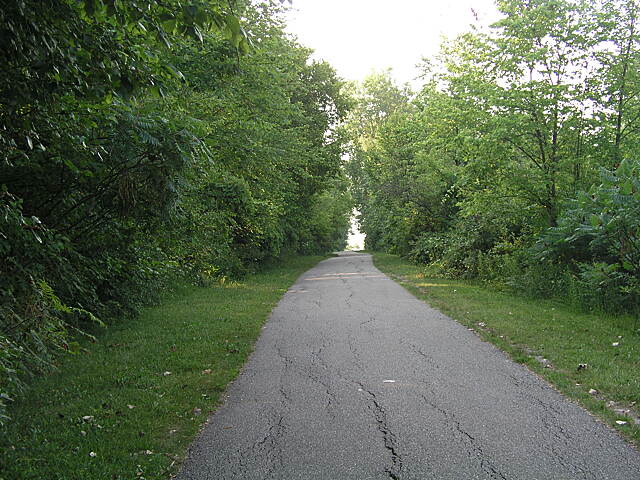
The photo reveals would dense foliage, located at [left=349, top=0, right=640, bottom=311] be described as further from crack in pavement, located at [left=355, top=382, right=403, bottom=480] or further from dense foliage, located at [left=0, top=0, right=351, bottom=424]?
dense foliage, located at [left=0, top=0, right=351, bottom=424]

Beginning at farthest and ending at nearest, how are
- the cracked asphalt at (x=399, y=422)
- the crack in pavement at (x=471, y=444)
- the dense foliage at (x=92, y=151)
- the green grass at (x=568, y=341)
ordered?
the green grass at (x=568, y=341), the cracked asphalt at (x=399, y=422), the crack in pavement at (x=471, y=444), the dense foliage at (x=92, y=151)

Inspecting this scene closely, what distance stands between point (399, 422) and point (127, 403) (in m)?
2.90

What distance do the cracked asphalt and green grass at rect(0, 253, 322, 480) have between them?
0.31m

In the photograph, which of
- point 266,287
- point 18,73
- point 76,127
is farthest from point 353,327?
point 266,287

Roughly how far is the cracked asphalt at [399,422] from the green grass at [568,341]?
289 mm

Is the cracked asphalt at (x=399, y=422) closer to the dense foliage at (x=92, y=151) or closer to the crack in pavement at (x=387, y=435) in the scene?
the crack in pavement at (x=387, y=435)

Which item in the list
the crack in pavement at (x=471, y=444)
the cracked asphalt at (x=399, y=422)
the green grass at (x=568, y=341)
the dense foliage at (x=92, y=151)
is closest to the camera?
the dense foliage at (x=92, y=151)

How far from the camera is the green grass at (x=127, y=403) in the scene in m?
3.98

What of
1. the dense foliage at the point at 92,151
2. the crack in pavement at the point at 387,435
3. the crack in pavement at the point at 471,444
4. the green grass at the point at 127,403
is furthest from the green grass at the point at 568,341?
the dense foliage at the point at 92,151

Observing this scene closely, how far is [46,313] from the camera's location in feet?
13.2

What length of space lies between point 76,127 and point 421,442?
14.2 feet

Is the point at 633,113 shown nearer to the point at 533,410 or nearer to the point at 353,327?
the point at 353,327

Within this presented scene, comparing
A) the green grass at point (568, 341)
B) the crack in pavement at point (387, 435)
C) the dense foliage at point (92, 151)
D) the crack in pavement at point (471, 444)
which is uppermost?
the dense foliage at point (92, 151)

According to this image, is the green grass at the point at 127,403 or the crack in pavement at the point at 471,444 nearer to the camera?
the crack in pavement at the point at 471,444
